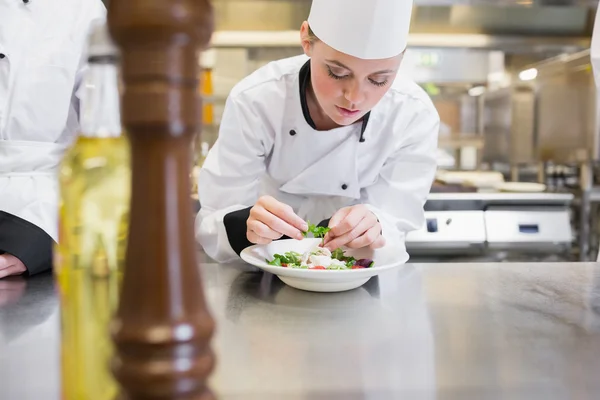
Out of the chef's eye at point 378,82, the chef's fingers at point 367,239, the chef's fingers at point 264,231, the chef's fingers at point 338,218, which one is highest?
the chef's eye at point 378,82

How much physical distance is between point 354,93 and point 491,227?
191 cm

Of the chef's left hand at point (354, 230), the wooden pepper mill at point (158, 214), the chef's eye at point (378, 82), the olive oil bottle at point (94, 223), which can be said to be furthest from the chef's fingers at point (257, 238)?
the wooden pepper mill at point (158, 214)

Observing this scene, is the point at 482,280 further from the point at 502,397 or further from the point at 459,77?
the point at 459,77

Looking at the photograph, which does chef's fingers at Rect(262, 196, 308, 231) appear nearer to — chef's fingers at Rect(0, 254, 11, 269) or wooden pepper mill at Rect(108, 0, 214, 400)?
chef's fingers at Rect(0, 254, 11, 269)

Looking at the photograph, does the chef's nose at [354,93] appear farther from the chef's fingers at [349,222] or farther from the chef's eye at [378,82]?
the chef's fingers at [349,222]

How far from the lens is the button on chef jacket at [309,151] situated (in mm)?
1527

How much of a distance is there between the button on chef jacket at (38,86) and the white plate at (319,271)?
43cm

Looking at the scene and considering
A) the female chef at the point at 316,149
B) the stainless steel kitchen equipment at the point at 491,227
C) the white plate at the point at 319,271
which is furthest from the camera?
the stainless steel kitchen equipment at the point at 491,227

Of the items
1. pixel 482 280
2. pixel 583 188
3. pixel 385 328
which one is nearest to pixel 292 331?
pixel 385 328

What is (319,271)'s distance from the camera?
965 mm

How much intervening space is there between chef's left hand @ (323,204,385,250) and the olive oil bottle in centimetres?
76

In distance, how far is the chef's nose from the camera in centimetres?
127

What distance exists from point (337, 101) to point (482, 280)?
20.5 inches

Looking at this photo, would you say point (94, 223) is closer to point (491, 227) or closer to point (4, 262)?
point (4, 262)
